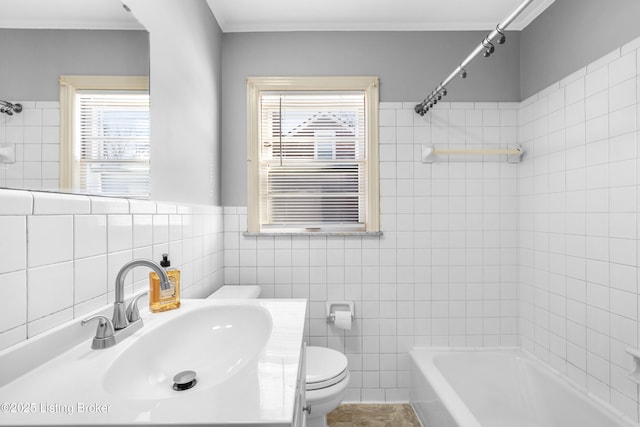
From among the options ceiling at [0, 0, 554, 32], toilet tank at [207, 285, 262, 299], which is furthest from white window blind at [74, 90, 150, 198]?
ceiling at [0, 0, 554, 32]

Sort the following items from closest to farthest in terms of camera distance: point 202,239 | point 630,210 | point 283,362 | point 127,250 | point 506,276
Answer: point 283,362 → point 127,250 → point 630,210 → point 202,239 → point 506,276

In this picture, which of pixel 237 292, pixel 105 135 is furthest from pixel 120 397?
pixel 237 292

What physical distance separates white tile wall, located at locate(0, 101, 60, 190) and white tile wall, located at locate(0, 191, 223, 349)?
38mm

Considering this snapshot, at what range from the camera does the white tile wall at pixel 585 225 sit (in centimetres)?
141

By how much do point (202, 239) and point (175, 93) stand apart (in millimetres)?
754

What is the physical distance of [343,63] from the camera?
2.15 metres

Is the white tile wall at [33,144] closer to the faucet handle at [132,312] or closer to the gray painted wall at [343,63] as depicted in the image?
the faucet handle at [132,312]

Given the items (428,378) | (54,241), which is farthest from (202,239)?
(428,378)

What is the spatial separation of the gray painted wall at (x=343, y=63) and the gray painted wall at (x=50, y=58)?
1089 mm

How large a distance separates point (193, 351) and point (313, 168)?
4.87 feet

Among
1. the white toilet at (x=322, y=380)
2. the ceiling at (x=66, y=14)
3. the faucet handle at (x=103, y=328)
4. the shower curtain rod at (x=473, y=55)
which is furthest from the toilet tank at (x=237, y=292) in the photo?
the shower curtain rod at (x=473, y=55)

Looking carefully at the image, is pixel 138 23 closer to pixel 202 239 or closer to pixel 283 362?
pixel 202 239

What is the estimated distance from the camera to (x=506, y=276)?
2.15m

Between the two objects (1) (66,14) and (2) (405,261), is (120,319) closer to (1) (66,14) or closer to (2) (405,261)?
(1) (66,14)
